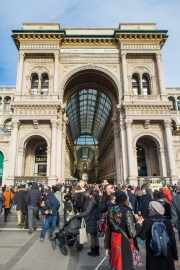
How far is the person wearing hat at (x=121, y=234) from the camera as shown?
3.07 m

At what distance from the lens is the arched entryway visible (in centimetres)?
2947

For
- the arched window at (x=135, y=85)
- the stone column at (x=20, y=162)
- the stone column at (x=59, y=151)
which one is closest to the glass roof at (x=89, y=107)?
the arched window at (x=135, y=85)

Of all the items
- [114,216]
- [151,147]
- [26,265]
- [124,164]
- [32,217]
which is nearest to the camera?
[114,216]

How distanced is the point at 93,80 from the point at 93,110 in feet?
72.1

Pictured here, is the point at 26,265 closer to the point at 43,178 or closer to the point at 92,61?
the point at 43,178

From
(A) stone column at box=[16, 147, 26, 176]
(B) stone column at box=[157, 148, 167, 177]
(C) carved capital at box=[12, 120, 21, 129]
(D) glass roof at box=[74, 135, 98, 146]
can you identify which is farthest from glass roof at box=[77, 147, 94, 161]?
(C) carved capital at box=[12, 120, 21, 129]

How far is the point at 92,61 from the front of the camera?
27.9 meters

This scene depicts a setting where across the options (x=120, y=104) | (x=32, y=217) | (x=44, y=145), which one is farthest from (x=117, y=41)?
(x=32, y=217)

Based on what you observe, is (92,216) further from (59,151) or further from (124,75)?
(124,75)

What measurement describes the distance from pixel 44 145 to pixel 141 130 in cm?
1371

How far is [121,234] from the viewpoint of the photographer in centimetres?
316

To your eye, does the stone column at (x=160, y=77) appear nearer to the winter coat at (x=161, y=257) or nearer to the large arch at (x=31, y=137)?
the large arch at (x=31, y=137)

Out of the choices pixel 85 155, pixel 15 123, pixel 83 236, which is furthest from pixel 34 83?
pixel 85 155

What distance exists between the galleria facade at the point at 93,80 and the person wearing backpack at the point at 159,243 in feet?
66.5
